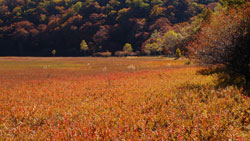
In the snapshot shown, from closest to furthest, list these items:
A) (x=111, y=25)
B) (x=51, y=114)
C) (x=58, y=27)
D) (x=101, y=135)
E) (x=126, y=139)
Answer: (x=126, y=139) → (x=101, y=135) → (x=51, y=114) → (x=58, y=27) → (x=111, y=25)

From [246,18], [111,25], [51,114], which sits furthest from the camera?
[111,25]

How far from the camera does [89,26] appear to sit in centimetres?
12281

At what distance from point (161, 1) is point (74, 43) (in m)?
80.4

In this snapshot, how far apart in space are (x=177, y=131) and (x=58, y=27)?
431 feet

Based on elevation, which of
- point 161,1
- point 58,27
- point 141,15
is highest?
point 161,1

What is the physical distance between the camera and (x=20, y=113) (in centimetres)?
743

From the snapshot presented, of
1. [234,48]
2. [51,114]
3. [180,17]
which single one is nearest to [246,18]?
[234,48]

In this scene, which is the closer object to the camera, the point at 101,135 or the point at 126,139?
the point at 126,139

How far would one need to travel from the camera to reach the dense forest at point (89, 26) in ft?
383

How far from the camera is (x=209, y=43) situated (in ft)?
32.0

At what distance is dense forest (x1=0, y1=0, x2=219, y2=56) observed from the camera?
383 feet

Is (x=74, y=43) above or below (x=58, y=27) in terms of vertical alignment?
below

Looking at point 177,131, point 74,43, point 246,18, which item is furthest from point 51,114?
point 74,43

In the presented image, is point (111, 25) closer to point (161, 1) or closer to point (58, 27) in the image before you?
point (58, 27)
